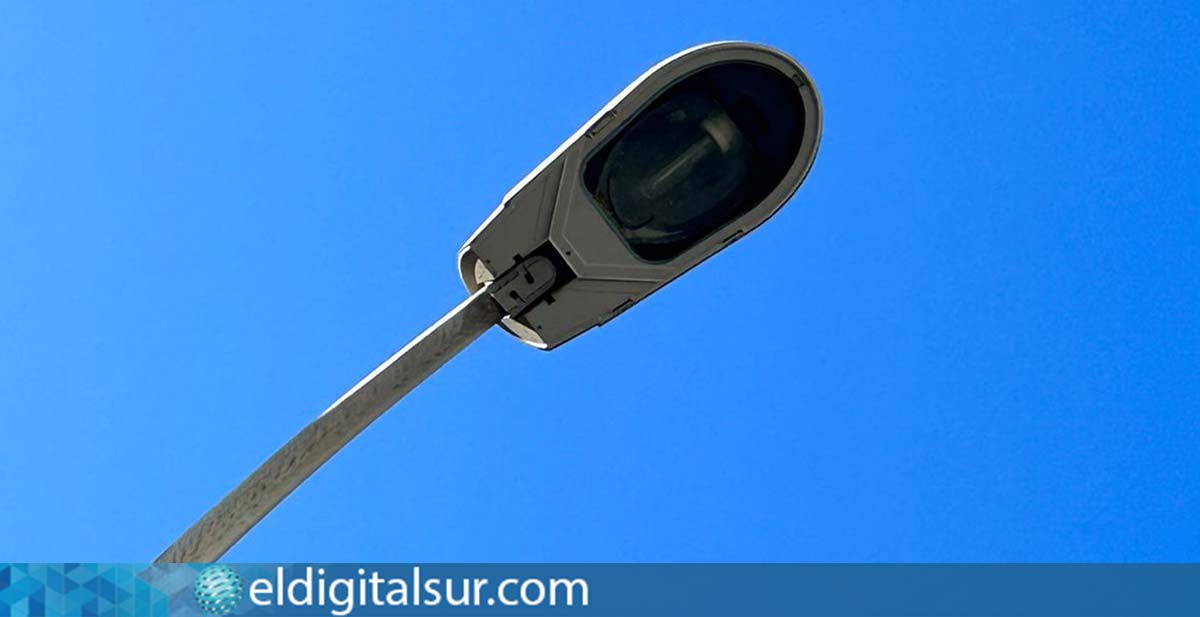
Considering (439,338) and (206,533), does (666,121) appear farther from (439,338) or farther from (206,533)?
(206,533)

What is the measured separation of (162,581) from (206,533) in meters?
0.29

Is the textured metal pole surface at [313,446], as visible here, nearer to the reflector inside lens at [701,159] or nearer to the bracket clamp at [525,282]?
the bracket clamp at [525,282]

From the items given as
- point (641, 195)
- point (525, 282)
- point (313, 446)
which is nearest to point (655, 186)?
point (641, 195)

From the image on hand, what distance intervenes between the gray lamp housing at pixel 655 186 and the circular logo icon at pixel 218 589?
53.4 inches

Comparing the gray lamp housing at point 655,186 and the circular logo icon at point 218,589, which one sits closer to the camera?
the circular logo icon at point 218,589

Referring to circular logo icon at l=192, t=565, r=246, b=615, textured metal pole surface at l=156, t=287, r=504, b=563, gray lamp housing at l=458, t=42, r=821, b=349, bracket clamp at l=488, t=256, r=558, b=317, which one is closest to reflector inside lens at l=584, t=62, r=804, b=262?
gray lamp housing at l=458, t=42, r=821, b=349

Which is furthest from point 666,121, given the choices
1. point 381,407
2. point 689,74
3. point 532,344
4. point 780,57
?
point 381,407

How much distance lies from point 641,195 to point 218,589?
2.10 m

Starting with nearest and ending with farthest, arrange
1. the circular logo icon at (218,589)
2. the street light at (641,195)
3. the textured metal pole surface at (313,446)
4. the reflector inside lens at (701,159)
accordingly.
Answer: the textured metal pole surface at (313,446), the circular logo icon at (218,589), the street light at (641,195), the reflector inside lens at (701,159)

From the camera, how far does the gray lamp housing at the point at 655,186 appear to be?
5.26 meters

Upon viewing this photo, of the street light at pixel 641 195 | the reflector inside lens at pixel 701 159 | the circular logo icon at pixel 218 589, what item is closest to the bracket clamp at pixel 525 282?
the street light at pixel 641 195

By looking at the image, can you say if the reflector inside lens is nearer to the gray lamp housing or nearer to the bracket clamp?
the gray lamp housing

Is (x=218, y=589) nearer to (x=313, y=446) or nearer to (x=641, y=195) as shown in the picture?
(x=313, y=446)

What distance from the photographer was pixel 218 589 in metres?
5.12
